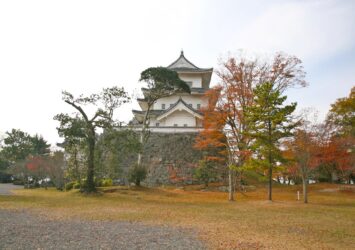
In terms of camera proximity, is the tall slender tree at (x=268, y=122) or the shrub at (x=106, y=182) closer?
the tall slender tree at (x=268, y=122)

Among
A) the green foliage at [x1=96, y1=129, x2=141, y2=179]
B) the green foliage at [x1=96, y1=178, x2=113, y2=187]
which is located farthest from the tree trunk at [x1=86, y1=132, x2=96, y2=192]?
the green foliage at [x1=96, y1=178, x2=113, y2=187]

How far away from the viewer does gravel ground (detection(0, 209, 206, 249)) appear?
6.02 meters

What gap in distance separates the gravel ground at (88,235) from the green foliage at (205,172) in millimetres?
16377

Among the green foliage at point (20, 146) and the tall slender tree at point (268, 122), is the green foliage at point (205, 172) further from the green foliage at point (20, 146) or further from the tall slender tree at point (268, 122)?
the green foliage at point (20, 146)

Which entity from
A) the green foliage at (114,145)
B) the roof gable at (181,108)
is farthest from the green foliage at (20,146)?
the green foliage at (114,145)

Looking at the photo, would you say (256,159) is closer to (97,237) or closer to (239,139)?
(239,139)

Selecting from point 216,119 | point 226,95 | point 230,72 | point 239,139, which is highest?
point 230,72

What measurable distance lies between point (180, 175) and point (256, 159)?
11.3m

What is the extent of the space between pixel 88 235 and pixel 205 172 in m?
18.5

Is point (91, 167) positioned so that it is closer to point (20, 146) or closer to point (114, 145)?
point (114, 145)

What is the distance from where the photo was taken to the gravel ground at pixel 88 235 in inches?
237

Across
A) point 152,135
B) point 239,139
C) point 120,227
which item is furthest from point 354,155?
point 120,227

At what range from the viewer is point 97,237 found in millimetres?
6746

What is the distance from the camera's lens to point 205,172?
81.7 feet
